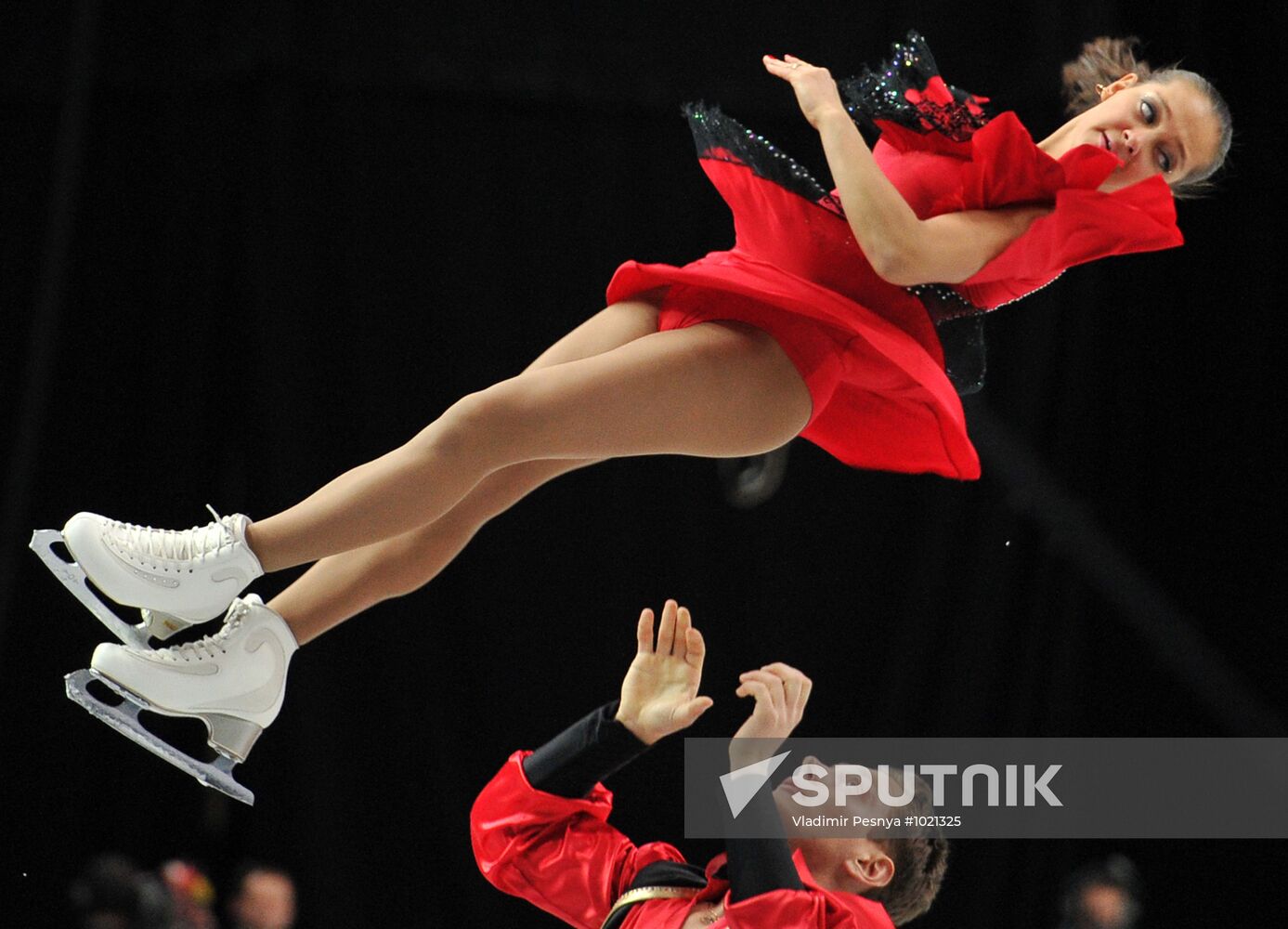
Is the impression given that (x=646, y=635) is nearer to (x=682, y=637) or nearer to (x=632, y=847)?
(x=682, y=637)

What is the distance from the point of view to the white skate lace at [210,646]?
7.43 feet

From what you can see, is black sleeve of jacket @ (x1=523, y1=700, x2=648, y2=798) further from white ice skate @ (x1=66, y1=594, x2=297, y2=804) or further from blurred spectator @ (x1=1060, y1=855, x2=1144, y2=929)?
blurred spectator @ (x1=1060, y1=855, x2=1144, y2=929)

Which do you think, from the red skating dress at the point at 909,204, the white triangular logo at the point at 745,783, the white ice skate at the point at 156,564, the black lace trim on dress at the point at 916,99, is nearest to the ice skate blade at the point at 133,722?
the white ice skate at the point at 156,564

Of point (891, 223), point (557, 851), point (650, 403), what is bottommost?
point (557, 851)

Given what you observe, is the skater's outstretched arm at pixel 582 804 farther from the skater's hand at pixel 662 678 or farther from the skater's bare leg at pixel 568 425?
the skater's bare leg at pixel 568 425

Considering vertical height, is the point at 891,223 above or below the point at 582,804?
above

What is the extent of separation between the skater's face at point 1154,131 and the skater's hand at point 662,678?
93 cm

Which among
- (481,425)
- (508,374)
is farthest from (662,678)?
(508,374)

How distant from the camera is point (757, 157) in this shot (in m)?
2.37

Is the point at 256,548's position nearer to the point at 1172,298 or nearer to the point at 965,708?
the point at 965,708

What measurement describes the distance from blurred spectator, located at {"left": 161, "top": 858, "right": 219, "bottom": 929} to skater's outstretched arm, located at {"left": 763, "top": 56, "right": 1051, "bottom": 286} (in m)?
2.33

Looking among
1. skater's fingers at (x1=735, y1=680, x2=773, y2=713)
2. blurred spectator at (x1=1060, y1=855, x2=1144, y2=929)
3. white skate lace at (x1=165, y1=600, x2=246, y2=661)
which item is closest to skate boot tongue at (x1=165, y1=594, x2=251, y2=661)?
white skate lace at (x1=165, y1=600, x2=246, y2=661)

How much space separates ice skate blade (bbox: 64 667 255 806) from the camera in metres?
2.18

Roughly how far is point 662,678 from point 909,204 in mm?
801
